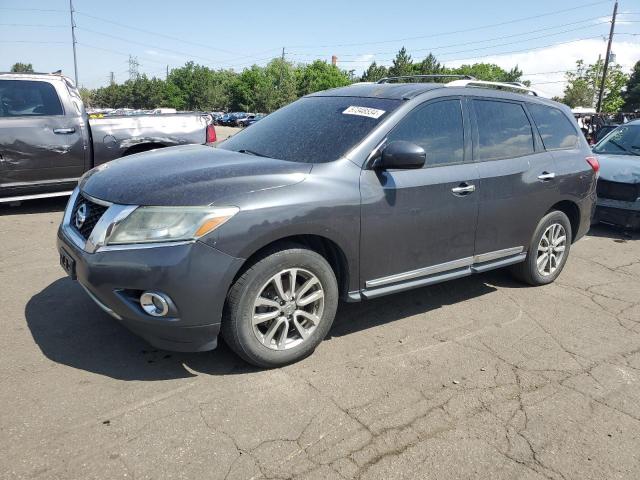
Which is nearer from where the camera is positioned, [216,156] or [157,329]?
[157,329]

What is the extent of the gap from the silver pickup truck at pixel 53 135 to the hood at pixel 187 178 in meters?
3.87

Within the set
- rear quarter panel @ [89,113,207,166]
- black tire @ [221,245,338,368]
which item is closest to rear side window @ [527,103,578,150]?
black tire @ [221,245,338,368]

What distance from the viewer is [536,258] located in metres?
4.95

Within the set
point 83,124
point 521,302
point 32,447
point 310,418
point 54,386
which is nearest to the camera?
point 32,447

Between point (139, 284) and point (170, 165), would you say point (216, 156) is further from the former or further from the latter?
point (139, 284)

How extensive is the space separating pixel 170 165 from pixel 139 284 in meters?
0.96

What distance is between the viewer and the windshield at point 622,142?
8461 mm

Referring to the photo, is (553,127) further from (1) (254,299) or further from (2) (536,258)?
(1) (254,299)

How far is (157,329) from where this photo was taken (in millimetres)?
2924

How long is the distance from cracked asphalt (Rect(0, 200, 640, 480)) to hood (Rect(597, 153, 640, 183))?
378 centimetres

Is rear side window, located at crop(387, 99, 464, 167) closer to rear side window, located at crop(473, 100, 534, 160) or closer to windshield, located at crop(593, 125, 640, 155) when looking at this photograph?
rear side window, located at crop(473, 100, 534, 160)

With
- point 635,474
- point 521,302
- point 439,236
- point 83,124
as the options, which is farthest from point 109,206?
point 83,124

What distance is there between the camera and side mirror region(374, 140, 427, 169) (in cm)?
341

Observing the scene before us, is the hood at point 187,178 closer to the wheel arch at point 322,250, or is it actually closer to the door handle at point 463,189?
the wheel arch at point 322,250
